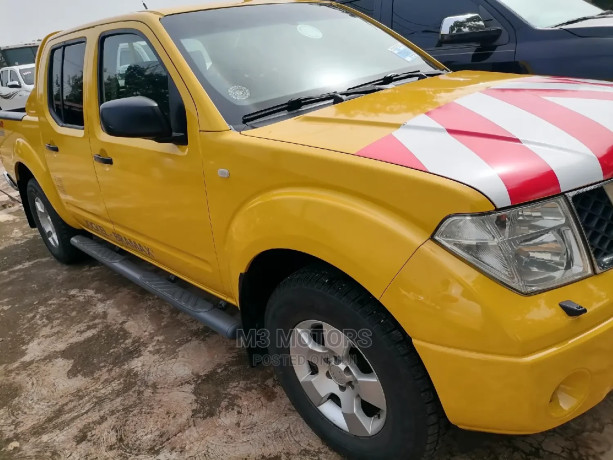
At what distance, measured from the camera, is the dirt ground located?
2.08 metres

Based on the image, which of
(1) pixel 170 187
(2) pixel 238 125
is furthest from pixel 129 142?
(2) pixel 238 125

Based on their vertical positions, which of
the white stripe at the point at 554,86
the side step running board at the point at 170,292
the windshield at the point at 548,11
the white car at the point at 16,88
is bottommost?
the white car at the point at 16,88

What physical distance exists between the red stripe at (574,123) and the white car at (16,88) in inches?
589

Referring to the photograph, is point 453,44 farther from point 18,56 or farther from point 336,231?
point 18,56

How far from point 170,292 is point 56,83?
1804 millimetres

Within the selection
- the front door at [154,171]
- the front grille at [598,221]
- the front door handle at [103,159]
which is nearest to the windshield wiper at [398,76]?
the front door at [154,171]

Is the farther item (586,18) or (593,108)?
(586,18)

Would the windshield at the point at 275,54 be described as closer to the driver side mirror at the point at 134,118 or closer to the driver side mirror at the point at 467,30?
the driver side mirror at the point at 134,118

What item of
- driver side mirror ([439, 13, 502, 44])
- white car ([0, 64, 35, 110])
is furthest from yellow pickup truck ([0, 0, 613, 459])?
white car ([0, 64, 35, 110])

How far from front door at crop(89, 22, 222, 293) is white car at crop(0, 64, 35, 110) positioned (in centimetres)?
1319

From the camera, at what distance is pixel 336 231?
159cm

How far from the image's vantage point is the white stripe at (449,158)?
4.45 ft

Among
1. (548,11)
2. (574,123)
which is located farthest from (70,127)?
(548,11)

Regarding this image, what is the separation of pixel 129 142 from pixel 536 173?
1.92m
